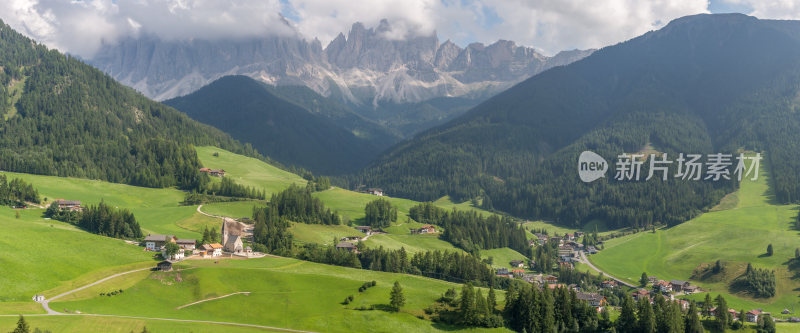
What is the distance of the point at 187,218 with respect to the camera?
180 meters

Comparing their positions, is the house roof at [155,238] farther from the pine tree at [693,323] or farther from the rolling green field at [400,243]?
the pine tree at [693,323]

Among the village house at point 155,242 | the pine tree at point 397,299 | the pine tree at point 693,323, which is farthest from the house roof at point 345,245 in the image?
the pine tree at point 693,323

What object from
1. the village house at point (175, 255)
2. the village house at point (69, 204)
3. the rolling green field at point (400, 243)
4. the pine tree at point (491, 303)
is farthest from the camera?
the rolling green field at point (400, 243)

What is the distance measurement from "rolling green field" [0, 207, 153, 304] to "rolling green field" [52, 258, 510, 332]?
7509 millimetres

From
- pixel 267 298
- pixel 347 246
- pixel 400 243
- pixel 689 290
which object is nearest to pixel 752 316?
pixel 689 290

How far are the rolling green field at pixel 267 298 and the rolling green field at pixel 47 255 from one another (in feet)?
24.6

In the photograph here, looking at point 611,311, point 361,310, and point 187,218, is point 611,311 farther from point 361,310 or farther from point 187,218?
point 187,218

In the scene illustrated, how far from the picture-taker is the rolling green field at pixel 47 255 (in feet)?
319

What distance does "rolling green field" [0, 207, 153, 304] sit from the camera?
319 ft

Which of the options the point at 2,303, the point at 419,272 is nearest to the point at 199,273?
the point at 2,303

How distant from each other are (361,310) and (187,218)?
3823 inches

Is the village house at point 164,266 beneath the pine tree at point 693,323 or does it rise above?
above

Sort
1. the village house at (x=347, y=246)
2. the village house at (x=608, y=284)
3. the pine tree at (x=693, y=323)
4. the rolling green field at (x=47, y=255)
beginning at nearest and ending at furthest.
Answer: the rolling green field at (x=47, y=255)
the pine tree at (x=693, y=323)
the village house at (x=347, y=246)
the village house at (x=608, y=284)

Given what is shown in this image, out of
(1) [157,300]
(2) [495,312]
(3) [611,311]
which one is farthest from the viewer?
(3) [611,311]
